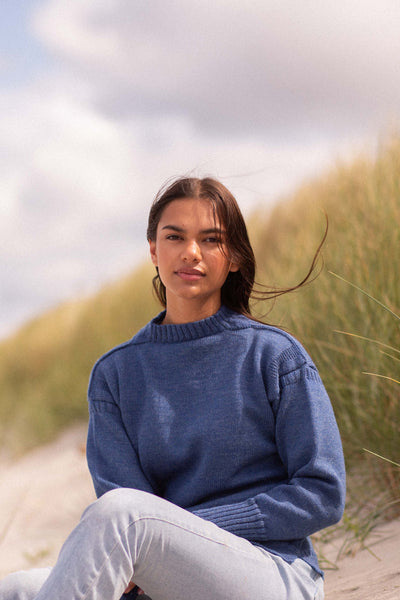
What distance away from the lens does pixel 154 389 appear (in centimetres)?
193

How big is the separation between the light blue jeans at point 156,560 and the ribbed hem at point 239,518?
41 mm

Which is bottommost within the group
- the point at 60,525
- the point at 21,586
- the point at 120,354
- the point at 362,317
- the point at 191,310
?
the point at 60,525

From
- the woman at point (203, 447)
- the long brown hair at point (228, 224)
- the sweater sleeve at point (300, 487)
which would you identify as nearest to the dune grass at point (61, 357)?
the long brown hair at point (228, 224)

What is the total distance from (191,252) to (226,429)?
48 cm

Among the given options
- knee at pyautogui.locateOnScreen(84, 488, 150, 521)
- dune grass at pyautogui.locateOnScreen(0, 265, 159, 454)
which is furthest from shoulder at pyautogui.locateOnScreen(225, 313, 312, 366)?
dune grass at pyautogui.locateOnScreen(0, 265, 159, 454)

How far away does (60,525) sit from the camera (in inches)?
201

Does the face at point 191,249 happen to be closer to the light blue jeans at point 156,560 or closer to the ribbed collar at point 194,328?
the ribbed collar at point 194,328

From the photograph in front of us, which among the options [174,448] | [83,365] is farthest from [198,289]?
[83,365]

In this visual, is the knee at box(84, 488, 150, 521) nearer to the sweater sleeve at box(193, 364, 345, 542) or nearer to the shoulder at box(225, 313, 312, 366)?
the sweater sleeve at box(193, 364, 345, 542)

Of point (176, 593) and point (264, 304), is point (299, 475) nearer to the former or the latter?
point (176, 593)

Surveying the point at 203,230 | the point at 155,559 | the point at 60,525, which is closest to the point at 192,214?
the point at 203,230

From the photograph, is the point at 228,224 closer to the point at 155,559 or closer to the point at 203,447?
the point at 203,447

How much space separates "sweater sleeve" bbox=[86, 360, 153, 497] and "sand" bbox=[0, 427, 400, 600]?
1.77 ft

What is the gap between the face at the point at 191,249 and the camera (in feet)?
6.35
